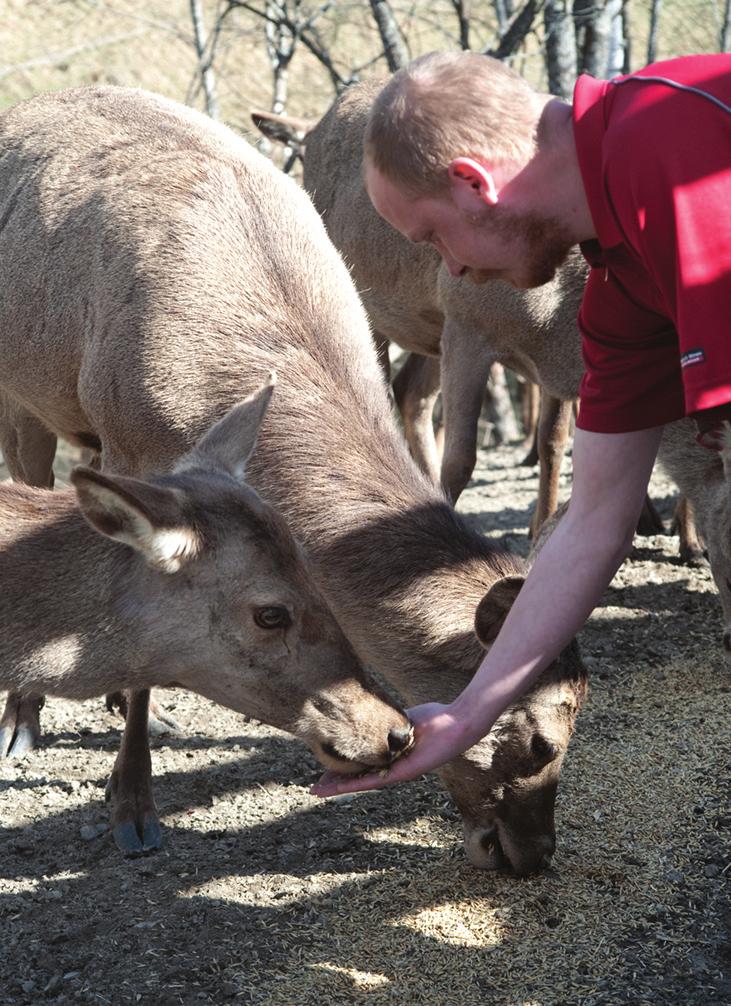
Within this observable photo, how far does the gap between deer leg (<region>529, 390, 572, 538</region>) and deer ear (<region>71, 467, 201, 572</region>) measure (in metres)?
4.77

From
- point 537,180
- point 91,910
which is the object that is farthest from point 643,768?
point 537,180

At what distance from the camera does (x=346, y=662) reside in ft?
13.5

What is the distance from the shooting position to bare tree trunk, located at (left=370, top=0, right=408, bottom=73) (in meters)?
11.3

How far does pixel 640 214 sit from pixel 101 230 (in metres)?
3.57

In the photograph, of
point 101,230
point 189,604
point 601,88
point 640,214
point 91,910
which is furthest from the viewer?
point 101,230

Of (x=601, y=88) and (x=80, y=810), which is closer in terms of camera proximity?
(x=601, y=88)

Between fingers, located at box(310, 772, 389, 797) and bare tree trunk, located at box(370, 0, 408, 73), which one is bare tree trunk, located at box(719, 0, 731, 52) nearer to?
bare tree trunk, located at box(370, 0, 408, 73)

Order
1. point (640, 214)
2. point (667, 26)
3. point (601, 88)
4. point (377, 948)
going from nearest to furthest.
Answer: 1. point (640, 214)
2. point (601, 88)
3. point (377, 948)
4. point (667, 26)

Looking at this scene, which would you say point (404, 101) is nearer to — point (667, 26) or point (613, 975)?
point (613, 975)

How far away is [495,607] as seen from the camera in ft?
14.1

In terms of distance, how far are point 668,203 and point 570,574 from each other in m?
1.23

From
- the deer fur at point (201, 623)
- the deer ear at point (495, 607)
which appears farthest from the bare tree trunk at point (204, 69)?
the deer ear at point (495, 607)

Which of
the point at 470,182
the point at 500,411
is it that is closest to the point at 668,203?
the point at 470,182

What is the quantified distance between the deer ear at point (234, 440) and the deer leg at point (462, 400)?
3.35 meters
